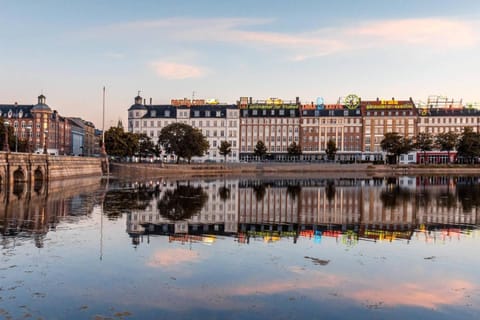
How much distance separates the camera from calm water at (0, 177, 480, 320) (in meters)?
14.0

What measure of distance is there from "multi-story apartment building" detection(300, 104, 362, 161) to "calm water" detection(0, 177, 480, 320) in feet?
403

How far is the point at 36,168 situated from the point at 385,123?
11467cm

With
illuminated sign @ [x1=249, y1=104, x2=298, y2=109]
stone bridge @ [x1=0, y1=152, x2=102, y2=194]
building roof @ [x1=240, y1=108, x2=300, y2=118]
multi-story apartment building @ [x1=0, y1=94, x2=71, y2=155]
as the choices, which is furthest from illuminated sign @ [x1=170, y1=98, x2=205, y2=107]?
stone bridge @ [x1=0, y1=152, x2=102, y2=194]

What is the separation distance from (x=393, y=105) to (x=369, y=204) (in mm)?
120545

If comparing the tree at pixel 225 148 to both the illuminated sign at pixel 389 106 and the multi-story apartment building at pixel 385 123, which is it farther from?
the illuminated sign at pixel 389 106

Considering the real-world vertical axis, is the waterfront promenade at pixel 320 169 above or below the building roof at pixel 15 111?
below

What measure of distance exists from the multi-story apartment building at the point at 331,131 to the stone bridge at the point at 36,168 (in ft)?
273

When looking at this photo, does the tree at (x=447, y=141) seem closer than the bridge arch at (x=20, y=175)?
No

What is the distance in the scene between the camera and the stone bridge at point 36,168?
58.9m

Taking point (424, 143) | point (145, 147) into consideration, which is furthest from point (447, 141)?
point (145, 147)

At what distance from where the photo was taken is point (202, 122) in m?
158

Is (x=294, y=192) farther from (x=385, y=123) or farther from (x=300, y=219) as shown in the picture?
(x=385, y=123)

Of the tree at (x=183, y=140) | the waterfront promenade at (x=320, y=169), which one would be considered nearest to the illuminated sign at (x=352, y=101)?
the waterfront promenade at (x=320, y=169)

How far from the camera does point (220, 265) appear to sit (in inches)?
750
